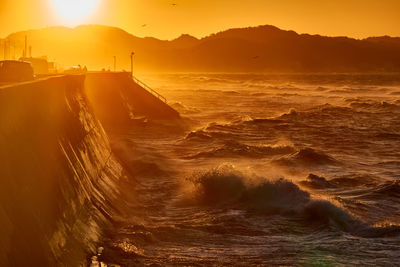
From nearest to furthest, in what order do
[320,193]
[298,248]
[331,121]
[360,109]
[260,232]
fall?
[298,248] < [260,232] < [320,193] < [331,121] < [360,109]

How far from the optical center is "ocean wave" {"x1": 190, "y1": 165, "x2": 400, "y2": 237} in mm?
16172

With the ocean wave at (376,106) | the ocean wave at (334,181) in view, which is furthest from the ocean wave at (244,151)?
the ocean wave at (376,106)

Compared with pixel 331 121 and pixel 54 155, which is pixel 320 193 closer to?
pixel 54 155

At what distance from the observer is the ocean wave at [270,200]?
16172 mm

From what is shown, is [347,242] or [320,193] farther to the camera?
[320,193]

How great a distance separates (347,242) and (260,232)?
2113 millimetres

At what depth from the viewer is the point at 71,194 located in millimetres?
12359

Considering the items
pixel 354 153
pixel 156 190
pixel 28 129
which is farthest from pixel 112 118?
pixel 28 129

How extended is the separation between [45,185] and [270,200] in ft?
31.1

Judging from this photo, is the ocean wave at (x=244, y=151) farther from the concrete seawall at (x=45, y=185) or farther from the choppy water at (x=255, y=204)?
the concrete seawall at (x=45, y=185)

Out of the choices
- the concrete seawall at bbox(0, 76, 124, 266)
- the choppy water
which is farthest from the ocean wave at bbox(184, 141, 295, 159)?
the concrete seawall at bbox(0, 76, 124, 266)

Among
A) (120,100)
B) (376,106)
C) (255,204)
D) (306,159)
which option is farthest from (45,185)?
(376,106)

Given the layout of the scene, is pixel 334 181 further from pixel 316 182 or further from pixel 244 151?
pixel 244 151

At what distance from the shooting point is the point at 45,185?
10.8 metres
